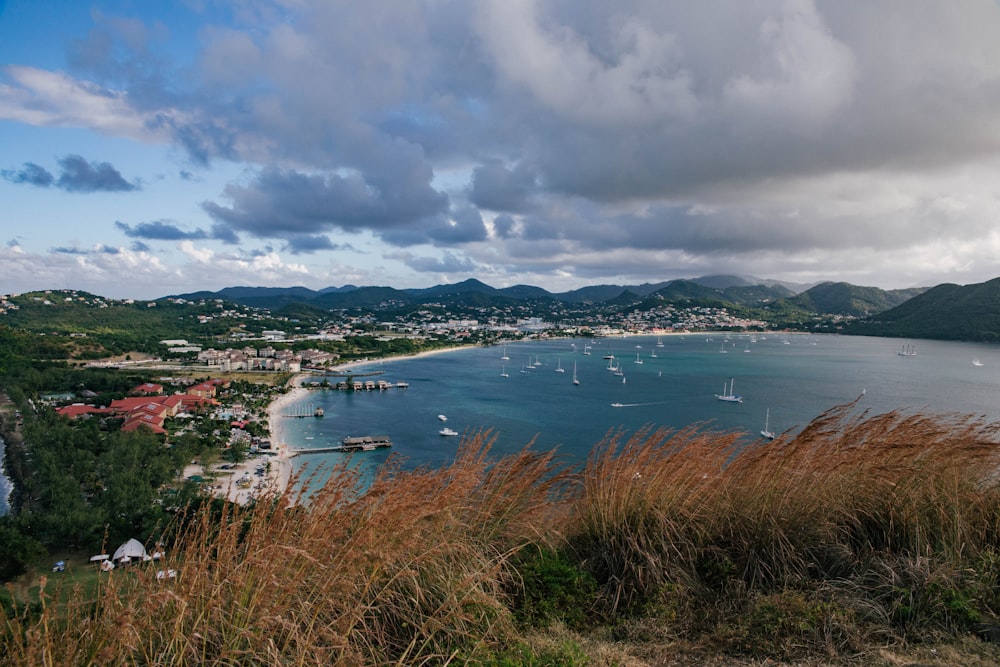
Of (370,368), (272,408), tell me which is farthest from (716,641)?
(370,368)

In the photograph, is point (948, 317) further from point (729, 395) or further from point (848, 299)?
point (848, 299)

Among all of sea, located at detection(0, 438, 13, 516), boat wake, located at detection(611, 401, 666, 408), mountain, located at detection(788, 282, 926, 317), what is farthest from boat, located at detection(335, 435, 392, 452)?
mountain, located at detection(788, 282, 926, 317)

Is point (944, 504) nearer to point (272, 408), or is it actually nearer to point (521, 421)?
point (521, 421)

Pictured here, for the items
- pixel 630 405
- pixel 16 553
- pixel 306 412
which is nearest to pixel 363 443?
pixel 306 412

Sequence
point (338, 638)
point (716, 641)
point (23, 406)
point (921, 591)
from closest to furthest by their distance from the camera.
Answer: point (338, 638), point (716, 641), point (921, 591), point (23, 406)

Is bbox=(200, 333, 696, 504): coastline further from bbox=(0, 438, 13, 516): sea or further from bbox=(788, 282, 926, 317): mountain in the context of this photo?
bbox=(788, 282, 926, 317): mountain

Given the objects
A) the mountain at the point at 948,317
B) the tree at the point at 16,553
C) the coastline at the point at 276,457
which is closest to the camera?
the tree at the point at 16,553

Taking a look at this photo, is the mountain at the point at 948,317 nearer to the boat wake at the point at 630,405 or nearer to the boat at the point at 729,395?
the boat at the point at 729,395

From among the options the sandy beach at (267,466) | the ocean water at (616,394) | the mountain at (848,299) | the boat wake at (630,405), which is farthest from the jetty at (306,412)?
the mountain at (848,299)
